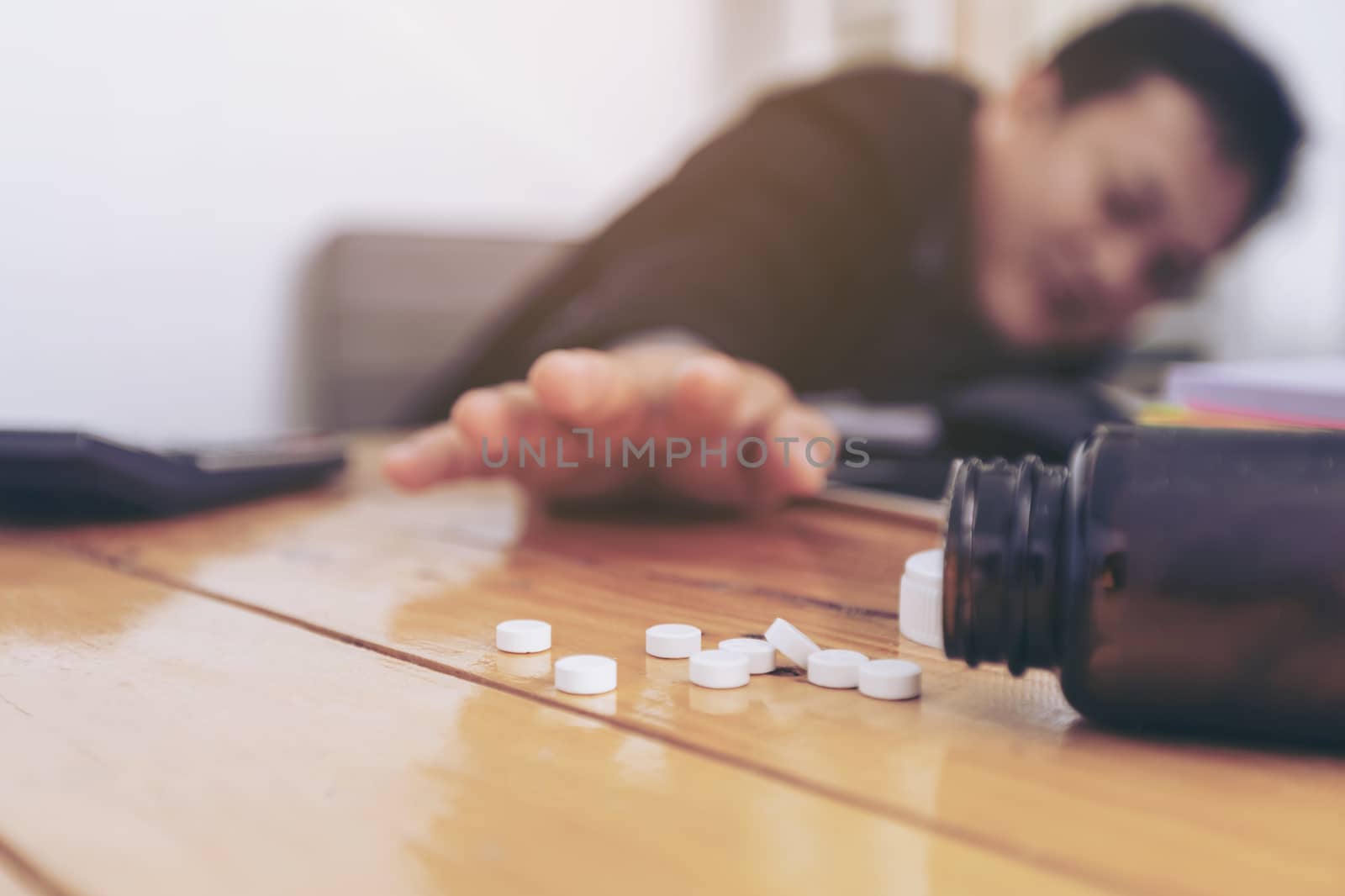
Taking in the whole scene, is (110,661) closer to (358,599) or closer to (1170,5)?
(358,599)

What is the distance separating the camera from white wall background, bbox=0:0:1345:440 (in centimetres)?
129

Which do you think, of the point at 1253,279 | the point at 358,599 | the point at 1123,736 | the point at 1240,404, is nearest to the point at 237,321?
the point at 358,599

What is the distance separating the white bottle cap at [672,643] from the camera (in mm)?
320

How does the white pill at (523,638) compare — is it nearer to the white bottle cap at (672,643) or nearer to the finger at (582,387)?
the white bottle cap at (672,643)

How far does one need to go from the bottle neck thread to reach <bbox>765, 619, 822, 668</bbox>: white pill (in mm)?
60

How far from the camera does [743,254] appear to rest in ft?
3.24

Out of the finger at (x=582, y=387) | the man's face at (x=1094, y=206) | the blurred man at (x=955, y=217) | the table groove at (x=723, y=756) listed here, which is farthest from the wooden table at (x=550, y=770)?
the man's face at (x=1094, y=206)

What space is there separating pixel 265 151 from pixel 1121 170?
115 cm

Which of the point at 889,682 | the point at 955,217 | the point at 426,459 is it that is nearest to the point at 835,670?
the point at 889,682

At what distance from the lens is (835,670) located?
11.6 inches

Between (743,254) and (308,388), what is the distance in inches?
35.1

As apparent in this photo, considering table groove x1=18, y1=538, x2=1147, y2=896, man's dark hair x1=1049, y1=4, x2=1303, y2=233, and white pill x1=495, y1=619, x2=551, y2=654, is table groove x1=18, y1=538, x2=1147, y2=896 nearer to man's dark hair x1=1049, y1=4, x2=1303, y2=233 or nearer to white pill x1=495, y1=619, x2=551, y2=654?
white pill x1=495, y1=619, x2=551, y2=654

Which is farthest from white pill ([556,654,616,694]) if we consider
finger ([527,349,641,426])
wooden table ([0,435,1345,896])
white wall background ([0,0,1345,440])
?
white wall background ([0,0,1345,440])

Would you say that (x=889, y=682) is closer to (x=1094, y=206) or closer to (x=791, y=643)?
(x=791, y=643)
